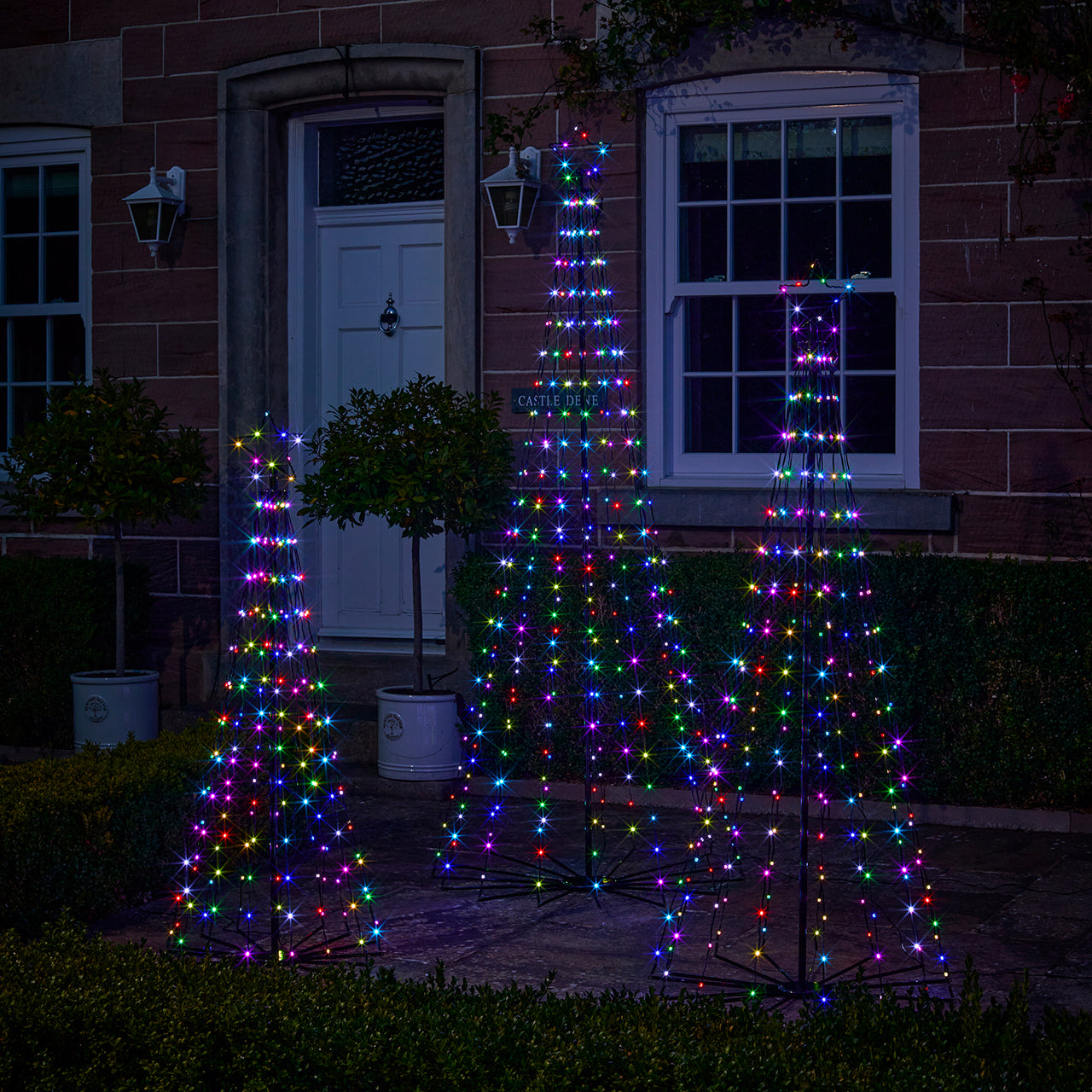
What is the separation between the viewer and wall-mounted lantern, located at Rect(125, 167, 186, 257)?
9.08 meters

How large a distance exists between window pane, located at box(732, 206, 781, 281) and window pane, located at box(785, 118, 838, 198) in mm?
175

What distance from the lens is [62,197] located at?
32.4 feet

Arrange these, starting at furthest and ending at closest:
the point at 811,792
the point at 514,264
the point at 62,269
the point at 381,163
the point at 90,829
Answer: the point at 62,269, the point at 381,163, the point at 514,264, the point at 811,792, the point at 90,829

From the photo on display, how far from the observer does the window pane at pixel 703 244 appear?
8.36 metres

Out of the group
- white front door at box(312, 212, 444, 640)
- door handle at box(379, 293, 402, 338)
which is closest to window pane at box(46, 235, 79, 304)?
white front door at box(312, 212, 444, 640)

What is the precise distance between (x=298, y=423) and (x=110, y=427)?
1.51 m

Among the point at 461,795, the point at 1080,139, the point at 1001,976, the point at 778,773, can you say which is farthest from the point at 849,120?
the point at 1001,976

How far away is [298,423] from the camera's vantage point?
927 cm

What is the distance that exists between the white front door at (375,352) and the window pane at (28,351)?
6.70ft

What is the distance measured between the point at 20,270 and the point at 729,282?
15.8 ft

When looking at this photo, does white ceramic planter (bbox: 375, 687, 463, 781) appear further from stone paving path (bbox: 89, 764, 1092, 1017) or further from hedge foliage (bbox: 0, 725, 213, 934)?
hedge foliage (bbox: 0, 725, 213, 934)

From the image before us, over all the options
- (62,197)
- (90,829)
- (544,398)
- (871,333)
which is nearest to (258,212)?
(62,197)

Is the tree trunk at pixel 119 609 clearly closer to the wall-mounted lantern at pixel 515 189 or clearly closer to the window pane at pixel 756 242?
the wall-mounted lantern at pixel 515 189

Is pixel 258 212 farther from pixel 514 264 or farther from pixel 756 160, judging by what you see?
pixel 756 160
